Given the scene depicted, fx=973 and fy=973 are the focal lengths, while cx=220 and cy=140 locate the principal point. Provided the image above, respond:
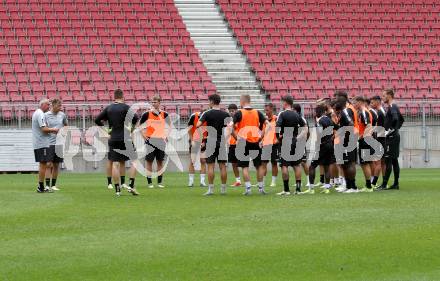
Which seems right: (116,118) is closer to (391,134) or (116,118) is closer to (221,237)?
(391,134)

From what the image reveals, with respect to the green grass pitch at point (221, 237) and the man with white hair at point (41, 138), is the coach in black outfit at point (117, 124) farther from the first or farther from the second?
the man with white hair at point (41, 138)

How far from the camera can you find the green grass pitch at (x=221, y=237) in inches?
360

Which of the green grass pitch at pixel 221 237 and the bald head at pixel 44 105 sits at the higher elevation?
the bald head at pixel 44 105

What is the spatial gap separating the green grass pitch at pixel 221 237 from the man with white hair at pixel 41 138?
4.54ft

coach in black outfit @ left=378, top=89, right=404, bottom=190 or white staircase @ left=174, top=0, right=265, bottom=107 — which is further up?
white staircase @ left=174, top=0, right=265, bottom=107

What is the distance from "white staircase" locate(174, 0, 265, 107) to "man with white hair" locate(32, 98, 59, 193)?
14345 millimetres

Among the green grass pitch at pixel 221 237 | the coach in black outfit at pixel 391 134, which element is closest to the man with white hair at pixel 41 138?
the green grass pitch at pixel 221 237

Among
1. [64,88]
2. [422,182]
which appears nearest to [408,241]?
[422,182]

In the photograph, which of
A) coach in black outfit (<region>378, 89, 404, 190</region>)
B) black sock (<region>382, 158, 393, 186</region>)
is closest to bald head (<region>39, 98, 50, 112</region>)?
coach in black outfit (<region>378, 89, 404, 190</region>)

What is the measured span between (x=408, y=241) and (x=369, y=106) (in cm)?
938

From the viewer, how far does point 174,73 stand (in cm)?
3550

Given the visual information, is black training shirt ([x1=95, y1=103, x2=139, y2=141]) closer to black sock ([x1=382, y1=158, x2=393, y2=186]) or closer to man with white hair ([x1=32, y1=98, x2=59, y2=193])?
man with white hair ([x1=32, y1=98, x2=59, y2=193])

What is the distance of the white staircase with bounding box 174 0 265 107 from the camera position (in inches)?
1416

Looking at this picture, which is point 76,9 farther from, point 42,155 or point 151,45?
point 42,155
